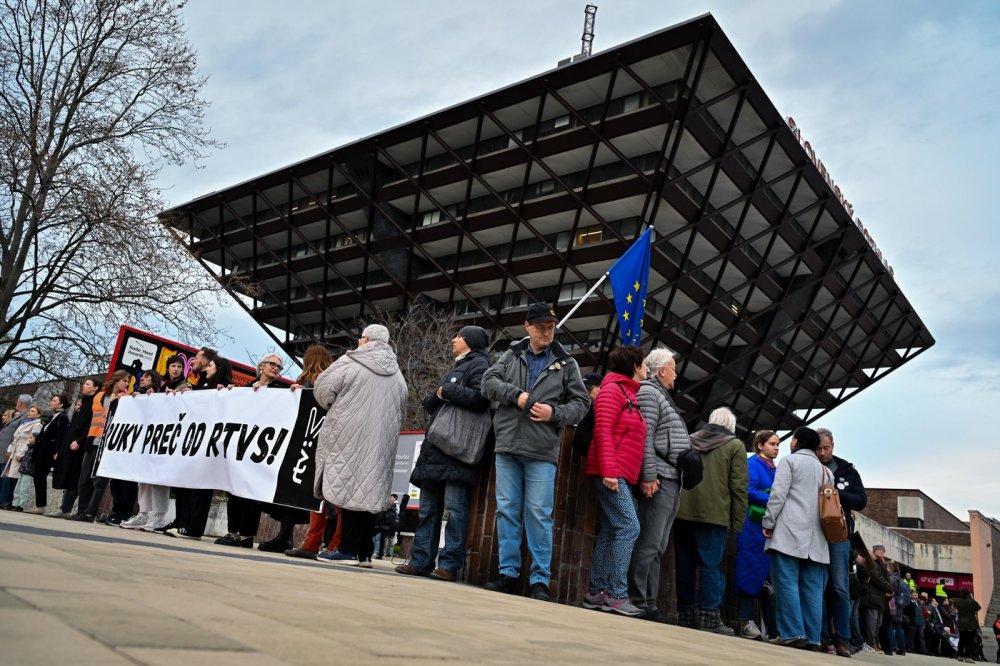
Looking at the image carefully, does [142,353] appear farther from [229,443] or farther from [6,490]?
[229,443]

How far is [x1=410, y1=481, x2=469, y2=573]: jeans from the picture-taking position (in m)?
5.98

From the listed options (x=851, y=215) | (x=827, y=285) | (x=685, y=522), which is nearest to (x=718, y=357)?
(x=827, y=285)

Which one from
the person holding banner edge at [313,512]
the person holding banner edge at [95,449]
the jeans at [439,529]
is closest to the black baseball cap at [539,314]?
the jeans at [439,529]

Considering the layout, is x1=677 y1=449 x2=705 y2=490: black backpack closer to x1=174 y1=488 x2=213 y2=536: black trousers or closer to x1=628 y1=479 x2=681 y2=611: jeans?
x1=628 y1=479 x2=681 y2=611: jeans

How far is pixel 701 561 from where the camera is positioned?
6633 millimetres

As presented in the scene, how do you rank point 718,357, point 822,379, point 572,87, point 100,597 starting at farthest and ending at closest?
point 822,379 → point 718,357 → point 572,87 → point 100,597

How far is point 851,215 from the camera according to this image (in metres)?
39.9

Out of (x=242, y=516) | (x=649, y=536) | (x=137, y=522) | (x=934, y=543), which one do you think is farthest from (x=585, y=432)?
(x=934, y=543)

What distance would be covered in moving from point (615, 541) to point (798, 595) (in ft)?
5.73

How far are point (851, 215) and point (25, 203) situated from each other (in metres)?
35.7

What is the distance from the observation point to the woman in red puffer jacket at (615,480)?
5672mm

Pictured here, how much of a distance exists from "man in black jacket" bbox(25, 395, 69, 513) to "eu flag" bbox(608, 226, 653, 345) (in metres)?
7.97

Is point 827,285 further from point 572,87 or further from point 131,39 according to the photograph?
point 131,39

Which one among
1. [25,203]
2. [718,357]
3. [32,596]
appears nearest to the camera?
[32,596]
